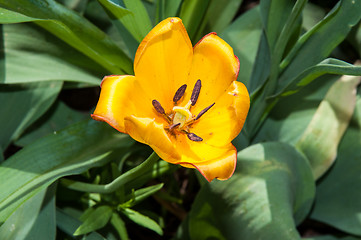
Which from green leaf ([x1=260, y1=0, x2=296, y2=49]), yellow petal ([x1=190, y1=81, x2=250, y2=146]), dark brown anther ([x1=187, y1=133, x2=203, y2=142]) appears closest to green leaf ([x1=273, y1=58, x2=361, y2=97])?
green leaf ([x1=260, y1=0, x2=296, y2=49])

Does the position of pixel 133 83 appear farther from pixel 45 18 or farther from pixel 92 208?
pixel 92 208

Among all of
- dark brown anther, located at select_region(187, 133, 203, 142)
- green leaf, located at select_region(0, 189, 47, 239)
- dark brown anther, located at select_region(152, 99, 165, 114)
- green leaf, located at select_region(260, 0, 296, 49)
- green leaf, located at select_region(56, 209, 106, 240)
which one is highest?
green leaf, located at select_region(260, 0, 296, 49)

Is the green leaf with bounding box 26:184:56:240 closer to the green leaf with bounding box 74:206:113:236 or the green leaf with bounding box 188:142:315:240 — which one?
the green leaf with bounding box 74:206:113:236

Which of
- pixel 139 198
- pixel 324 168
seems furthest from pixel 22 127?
pixel 324 168

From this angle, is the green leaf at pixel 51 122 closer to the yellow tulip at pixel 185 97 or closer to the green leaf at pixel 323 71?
the yellow tulip at pixel 185 97

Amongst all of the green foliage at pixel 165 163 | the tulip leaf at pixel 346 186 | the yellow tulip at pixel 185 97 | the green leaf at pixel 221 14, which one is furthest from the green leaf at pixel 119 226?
the green leaf at pixel 221 14
